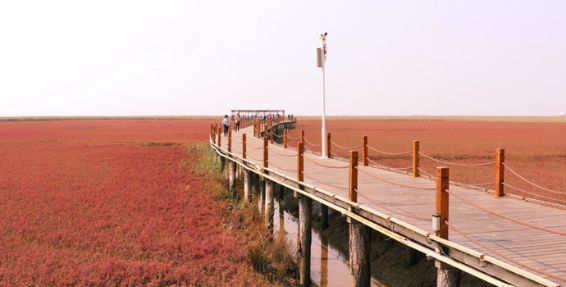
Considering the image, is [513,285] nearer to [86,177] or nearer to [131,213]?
[131,213]

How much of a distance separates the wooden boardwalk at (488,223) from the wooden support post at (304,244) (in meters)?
0.64

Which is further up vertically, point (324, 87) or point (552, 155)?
point (324, 87)

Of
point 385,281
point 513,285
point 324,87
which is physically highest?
point 324,87

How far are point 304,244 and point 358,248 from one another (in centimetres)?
251

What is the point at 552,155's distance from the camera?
33344mm

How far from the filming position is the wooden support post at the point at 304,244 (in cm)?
1146

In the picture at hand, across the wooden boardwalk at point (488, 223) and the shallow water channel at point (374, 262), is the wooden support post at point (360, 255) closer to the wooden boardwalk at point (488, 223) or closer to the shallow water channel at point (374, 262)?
the wooden boardwalk at point (488, 223)

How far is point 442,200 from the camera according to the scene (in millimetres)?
7051

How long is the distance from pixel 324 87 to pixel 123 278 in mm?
11106

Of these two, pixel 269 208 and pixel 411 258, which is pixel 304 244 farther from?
pixel 269 208

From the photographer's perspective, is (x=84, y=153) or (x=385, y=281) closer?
(x=385, y=281)

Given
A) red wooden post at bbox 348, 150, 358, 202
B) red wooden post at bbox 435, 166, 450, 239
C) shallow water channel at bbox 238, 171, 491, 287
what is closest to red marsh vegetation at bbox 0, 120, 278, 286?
shallow water channel at bbox 238, 171, 491, 287

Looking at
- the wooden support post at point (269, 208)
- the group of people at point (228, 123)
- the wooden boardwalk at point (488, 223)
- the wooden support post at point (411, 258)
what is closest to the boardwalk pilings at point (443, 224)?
the wooden boardwalk at point (488, 223)

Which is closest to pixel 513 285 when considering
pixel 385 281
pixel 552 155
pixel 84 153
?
pixel 385 281
